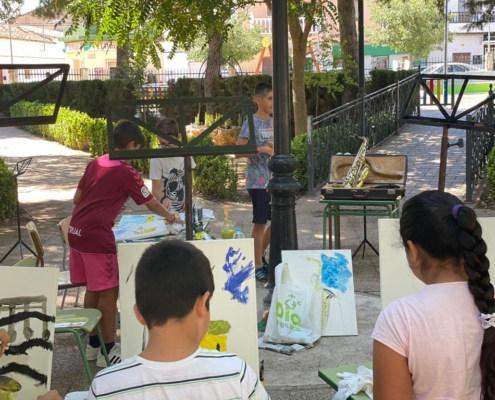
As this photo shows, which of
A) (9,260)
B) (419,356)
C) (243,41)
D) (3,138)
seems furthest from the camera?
(243,41)

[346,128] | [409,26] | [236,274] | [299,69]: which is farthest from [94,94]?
[409,26]

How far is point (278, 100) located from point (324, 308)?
1507mm

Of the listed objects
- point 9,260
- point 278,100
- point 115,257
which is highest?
point 278,100

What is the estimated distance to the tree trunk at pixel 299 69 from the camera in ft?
40.7

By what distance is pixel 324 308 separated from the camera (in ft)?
17.5

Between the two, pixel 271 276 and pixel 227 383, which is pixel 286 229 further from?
pixel 227 383

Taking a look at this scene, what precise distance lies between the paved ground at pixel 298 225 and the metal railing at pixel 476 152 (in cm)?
33

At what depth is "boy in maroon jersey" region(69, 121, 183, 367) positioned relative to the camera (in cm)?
477

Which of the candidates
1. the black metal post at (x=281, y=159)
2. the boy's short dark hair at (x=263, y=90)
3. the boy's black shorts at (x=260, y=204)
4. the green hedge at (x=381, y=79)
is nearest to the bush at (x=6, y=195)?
the boy's black shorts at (x=260, y=204)

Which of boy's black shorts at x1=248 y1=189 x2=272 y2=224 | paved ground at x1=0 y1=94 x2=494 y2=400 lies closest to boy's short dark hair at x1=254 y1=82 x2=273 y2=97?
boy's black shorts at x1=248 y1=189 x2=272 y2=224

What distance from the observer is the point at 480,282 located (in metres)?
2.31

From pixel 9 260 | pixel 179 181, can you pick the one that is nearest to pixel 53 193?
pixel 9 260

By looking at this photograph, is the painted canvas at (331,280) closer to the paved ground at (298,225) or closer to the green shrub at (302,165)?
the paved ground at (298,225)

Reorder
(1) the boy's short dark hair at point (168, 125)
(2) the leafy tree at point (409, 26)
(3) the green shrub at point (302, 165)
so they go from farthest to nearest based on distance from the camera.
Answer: (2) the leafy tree at point (409, 26) < (3) the green shrub at point (302, 165) < (1) the boy's short dark hair at point (168, 125)
